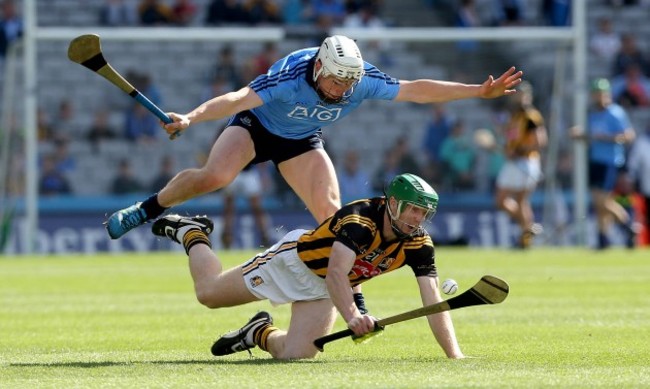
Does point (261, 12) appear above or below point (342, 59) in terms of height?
below

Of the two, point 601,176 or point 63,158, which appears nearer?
point 601,176

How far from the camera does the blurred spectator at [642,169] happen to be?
2638 centimetres

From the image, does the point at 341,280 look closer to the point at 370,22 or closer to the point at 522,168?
the point at 522,168

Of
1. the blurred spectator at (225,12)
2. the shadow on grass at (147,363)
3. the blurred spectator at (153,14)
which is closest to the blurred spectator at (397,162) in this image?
the blurred spectator at (225,12)

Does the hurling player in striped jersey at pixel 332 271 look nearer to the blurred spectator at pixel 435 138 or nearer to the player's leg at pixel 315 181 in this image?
the player's leg at pixel 315 181

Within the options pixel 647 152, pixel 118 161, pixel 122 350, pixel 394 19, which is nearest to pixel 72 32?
pixel 118 161

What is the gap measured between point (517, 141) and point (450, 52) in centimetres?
434

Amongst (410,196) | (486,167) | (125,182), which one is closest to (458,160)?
(486,167)

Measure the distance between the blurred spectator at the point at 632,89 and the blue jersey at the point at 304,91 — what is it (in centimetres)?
1777

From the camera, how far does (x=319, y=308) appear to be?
9016mm

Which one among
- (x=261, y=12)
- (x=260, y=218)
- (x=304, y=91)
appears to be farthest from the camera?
(x=261, y=12)

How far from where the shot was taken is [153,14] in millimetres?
27062

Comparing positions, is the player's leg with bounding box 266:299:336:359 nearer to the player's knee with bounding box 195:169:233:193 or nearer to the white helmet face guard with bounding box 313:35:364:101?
the white helmet face guard with bounding box 313:35:364:101

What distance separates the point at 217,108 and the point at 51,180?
15968 millimetres
